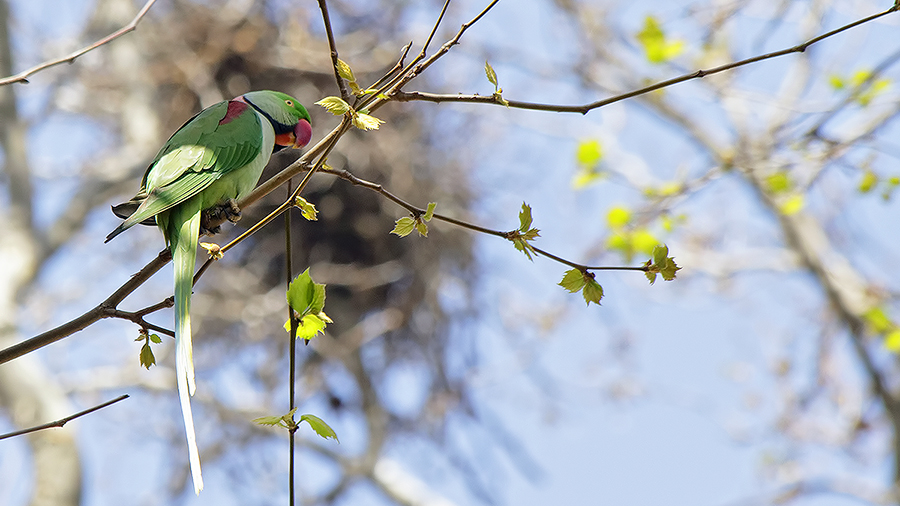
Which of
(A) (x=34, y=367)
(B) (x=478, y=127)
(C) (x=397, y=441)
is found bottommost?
(A) (x=34, y=367)

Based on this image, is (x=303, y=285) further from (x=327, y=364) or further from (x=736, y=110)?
(x=736, y=110)

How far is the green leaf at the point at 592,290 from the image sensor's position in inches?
45.3

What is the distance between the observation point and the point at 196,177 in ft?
5.28

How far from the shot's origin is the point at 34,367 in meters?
3.59

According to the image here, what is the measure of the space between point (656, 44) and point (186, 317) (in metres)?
2.12

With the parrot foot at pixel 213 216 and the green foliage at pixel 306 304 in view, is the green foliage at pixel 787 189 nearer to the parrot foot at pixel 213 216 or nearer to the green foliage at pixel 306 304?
the parrot foot at pixel 213 216

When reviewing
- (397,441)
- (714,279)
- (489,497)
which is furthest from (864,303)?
(397,441)

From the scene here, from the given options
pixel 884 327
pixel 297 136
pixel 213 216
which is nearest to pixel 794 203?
pixel 884 327

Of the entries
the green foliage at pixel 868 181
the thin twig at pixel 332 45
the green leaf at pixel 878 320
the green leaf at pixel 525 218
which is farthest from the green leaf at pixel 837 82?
the thin twig at pixel 332 45

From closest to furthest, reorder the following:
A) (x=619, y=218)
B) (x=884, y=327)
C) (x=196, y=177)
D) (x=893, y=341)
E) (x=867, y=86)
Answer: (x=196, y=177) < (x=867, y=86) < (x=619, y=218) < (x=893, y=341) < (x=884, y=327)

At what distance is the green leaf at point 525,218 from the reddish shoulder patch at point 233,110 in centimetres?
93

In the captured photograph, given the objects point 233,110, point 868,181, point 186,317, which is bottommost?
point 186,317

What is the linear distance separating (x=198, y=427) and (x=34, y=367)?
123 cm

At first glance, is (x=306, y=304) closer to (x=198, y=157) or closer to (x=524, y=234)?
(x=524, y=234)
